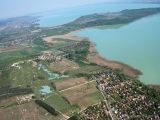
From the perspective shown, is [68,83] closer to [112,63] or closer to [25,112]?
[25,112]

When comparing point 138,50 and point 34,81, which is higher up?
point 138,50

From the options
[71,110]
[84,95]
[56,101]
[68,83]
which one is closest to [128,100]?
[84,95]

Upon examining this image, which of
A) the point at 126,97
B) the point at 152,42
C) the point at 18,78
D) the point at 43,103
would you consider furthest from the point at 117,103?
the point at 152,42

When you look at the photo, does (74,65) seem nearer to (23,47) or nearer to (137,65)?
(137,65)

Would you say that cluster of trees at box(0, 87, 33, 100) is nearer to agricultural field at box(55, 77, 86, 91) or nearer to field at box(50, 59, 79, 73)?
agricultural field at box(55, 77, 86, 91)

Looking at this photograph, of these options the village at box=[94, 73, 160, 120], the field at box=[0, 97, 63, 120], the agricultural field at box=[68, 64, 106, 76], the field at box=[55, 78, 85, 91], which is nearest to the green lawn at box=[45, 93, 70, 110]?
the field at box=[0, 97, 63, 120]

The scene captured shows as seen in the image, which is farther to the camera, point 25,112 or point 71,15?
point 71,15

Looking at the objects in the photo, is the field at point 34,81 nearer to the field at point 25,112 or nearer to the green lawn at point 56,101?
the green lawn at point 56,101
